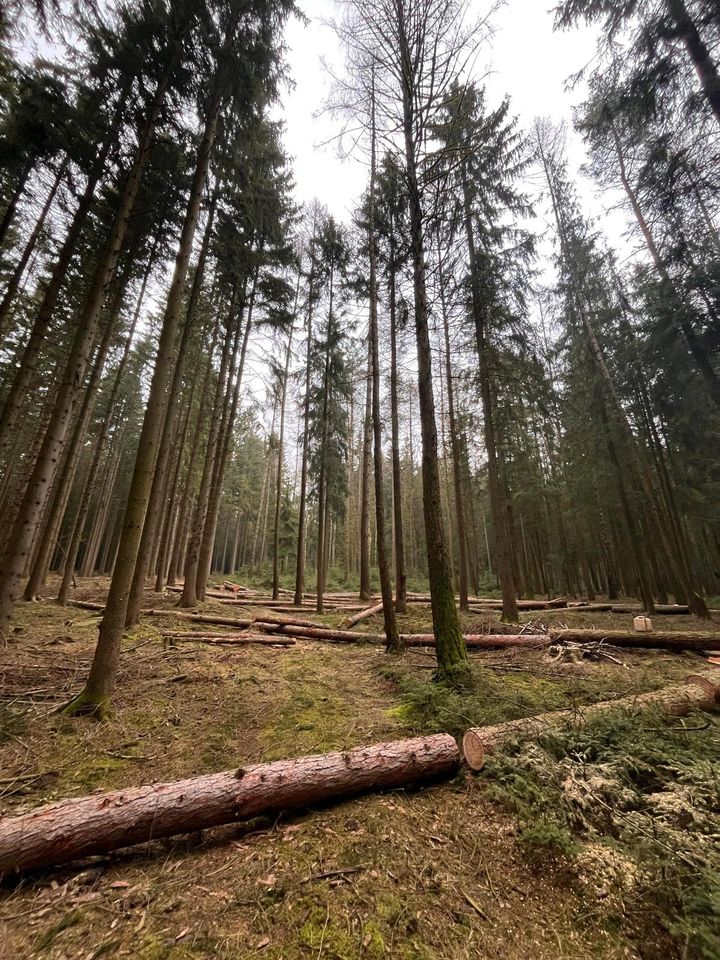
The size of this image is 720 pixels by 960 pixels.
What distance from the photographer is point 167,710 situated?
4566 mm

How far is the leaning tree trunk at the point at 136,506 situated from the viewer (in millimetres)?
4352

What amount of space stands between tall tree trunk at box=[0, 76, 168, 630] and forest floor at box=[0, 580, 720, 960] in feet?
6.01

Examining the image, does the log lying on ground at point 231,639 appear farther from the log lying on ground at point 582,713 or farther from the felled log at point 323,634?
the log lying on ground at point 582,713

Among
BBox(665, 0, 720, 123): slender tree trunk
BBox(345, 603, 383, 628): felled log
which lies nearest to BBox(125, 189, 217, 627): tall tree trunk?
BBox(345, 603, 383, 628): felled log

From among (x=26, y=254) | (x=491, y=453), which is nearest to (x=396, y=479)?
(x=491, y=453)

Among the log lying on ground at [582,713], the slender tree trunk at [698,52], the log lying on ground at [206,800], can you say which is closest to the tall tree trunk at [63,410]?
the log lying on ground at [206,800]

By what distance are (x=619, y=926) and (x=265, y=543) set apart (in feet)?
115

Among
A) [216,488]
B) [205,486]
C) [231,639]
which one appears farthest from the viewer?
[216,488]

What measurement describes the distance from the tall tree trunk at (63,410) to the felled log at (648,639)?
980 cm

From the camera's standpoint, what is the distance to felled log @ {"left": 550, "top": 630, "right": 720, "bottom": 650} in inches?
251

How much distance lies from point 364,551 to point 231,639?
676 centimetres

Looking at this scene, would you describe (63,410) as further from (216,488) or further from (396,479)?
(396,479)

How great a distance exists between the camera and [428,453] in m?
5.87

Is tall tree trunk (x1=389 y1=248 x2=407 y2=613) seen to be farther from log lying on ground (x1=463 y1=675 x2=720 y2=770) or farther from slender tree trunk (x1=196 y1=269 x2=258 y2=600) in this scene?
log lying on ground (x1=463 y1=675 x2=720 y2=770)
